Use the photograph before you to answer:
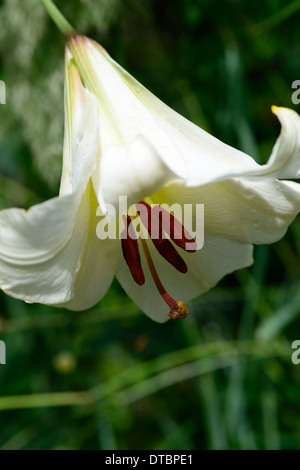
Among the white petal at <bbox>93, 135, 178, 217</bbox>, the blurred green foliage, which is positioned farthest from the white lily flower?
the blurred green foliage

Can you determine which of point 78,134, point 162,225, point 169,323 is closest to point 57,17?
point 78,134

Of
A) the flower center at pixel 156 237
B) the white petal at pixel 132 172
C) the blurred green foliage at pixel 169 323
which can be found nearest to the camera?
the white petal at pixel 132 172

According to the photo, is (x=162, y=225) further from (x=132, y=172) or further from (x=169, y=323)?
(x=169, y=323)

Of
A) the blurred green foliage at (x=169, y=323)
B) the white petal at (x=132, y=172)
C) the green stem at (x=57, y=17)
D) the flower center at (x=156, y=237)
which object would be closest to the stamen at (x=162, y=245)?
the flower center at (x=156, y=237)

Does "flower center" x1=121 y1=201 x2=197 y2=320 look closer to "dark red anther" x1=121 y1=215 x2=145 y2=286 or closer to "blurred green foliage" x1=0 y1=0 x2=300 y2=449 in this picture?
"dark red anther" x1=121 y1=215 x2=145 y2=286

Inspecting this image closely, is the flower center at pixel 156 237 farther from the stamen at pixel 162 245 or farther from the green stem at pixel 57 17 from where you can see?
the green stem at pixel 57 17

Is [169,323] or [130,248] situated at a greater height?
[169,323]

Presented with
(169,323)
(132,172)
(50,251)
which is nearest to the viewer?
(132,172)
